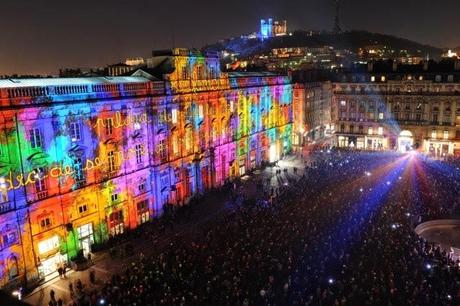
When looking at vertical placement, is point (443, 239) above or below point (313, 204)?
below

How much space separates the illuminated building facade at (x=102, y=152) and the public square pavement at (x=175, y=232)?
2217 millimetres

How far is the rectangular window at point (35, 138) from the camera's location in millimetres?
33781

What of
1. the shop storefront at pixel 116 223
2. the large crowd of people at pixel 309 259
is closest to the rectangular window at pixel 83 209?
the shop storefront at pixel 116 223

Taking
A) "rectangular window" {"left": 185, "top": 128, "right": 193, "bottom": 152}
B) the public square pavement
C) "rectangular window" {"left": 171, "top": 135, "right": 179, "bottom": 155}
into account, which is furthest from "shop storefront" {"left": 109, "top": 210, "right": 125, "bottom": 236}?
"rectangular window" {"left": 185, "top": 128, "right": 193, "bottom": 152}

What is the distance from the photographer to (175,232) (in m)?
42.6

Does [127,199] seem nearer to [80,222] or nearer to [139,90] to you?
[80,222]

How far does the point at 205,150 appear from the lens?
55281mm

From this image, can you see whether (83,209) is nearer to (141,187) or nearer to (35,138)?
(141,187)

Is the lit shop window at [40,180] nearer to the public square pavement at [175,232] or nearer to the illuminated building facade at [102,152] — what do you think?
the illuminated building facade at [102,152]

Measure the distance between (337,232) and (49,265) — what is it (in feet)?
84.0

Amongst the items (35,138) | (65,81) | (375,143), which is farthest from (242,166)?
(35,138)

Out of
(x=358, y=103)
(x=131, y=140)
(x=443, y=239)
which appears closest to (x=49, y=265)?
(x=131, y=140)

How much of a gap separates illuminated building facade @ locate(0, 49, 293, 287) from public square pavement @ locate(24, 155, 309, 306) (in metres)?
2.22

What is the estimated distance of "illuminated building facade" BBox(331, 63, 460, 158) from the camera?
255 ft
